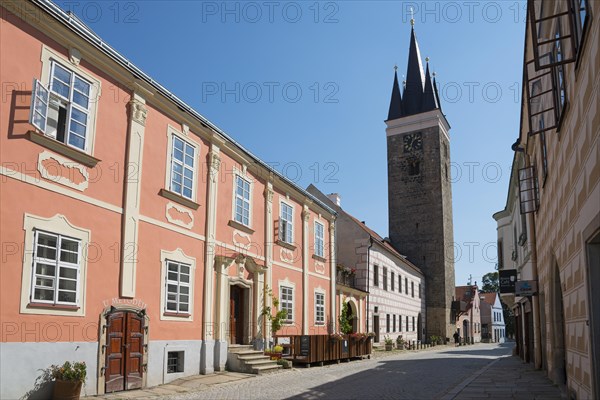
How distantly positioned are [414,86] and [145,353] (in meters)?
49.2

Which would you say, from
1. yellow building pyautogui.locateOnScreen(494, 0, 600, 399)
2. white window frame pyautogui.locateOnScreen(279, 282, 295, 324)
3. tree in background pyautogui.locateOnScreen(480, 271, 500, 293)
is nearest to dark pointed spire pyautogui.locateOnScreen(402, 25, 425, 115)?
white window frame pyautogui.locateOnScreen(279, 282, 295, 324)

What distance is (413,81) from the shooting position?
193 ft

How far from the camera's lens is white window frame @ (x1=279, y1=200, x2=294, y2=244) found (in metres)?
23.1

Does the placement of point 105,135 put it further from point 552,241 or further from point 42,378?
point 552,241

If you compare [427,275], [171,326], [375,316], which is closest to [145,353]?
[171,326]

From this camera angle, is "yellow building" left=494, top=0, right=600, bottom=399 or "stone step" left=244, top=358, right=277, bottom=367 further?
"stone step" left=244, top=358, right=277, bottom=367

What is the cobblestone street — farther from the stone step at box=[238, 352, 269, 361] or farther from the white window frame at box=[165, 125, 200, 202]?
the white window frame at box=[165, 125, 200, 202]

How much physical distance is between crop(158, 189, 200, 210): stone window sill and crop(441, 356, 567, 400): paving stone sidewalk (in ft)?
27.7

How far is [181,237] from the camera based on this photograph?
53.2 feet

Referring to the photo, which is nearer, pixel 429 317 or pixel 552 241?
pixel 552 241

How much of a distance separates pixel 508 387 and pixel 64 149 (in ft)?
38.2

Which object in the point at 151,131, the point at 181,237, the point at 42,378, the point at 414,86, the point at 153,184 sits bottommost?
the point at 42,378

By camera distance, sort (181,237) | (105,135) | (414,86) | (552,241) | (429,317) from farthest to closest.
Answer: (414,86), (429,317), (181,237), (105,135), (552,241)

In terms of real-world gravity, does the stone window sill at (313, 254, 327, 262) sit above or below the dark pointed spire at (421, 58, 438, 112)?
below
